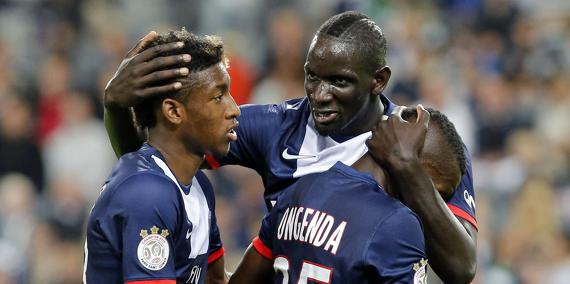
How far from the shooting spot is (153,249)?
3.29m

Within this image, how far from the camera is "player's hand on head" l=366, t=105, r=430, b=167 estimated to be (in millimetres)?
3537

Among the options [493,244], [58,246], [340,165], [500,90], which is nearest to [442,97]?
[500,90]

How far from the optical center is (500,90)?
8.84 meters

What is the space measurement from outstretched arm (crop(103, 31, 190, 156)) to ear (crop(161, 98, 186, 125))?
0.15 ft

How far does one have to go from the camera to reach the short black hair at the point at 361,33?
3.62 metres

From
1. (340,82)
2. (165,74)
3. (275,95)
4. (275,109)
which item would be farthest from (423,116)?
(275,95)

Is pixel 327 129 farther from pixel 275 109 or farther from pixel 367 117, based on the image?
pixel 275 109

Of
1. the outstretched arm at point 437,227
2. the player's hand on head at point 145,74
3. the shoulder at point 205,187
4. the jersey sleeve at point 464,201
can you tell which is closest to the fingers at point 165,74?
the player's hand on head at point 145,74

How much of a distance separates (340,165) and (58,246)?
5297mm

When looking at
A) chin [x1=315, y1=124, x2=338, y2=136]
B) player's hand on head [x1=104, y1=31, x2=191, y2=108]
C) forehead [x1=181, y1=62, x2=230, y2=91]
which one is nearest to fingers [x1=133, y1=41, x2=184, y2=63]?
player's hand on head [x1=104, y1=31, x2=191, y2=108]

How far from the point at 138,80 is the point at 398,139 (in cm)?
90

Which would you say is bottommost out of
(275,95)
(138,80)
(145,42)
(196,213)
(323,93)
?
(275,95)

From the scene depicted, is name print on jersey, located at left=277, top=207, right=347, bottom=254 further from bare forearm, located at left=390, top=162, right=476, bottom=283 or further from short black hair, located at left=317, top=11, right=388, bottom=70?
short black hair, located at left=317, top=11, right=388, bottom=70

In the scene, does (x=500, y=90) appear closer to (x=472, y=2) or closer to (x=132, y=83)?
(x=472, y=2)
